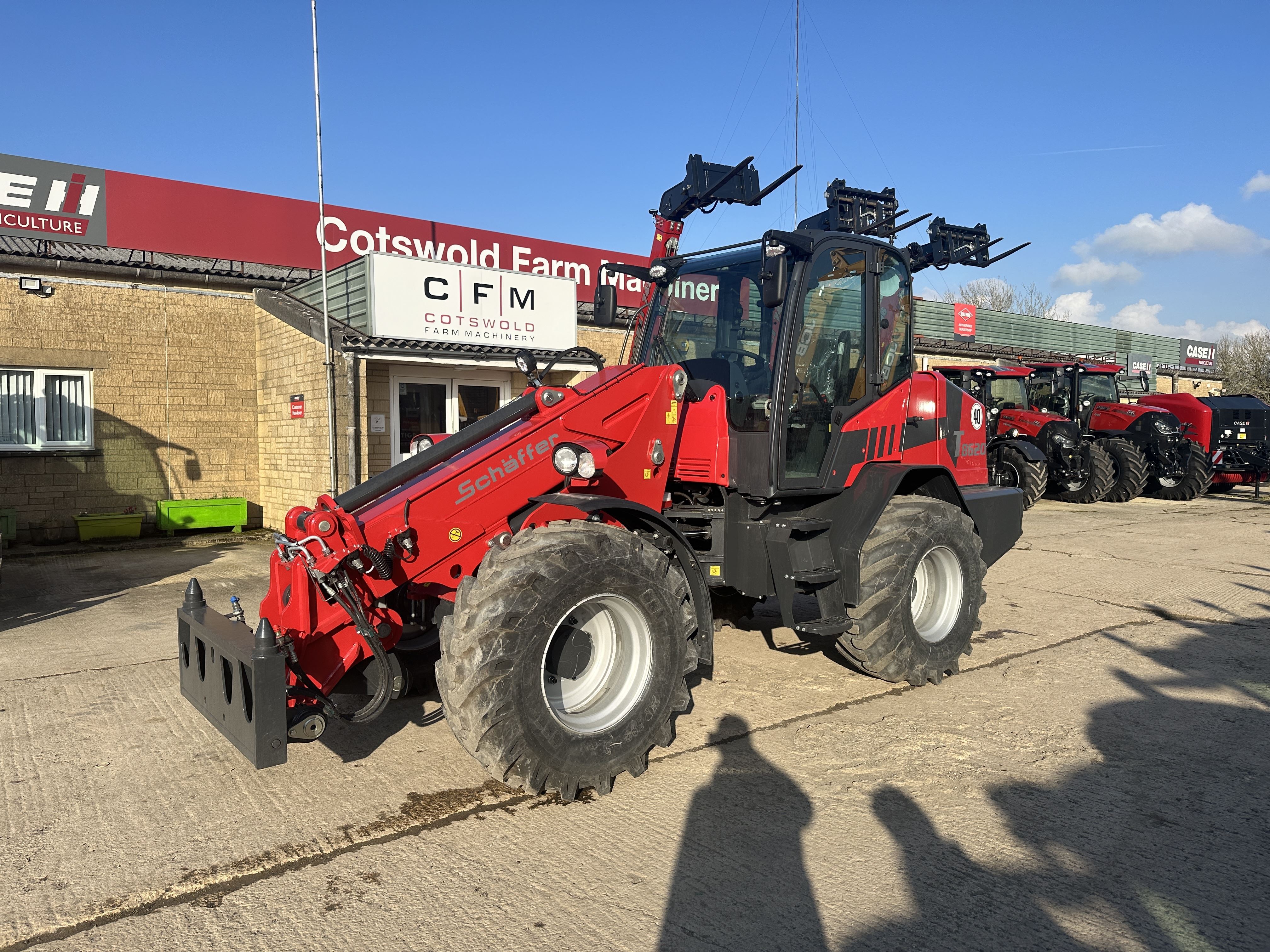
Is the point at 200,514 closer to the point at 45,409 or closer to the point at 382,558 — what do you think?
the point at 45,409

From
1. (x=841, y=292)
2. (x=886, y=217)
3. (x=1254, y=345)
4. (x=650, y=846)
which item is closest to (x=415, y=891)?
(x=650, y=846)

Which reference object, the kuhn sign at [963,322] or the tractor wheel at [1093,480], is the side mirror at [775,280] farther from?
the kuhn sign at [963,322]

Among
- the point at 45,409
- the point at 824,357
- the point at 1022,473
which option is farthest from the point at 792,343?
the point at 1022,473

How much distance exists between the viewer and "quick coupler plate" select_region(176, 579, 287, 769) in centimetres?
310

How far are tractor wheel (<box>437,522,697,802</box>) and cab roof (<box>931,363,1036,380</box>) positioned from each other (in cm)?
1274

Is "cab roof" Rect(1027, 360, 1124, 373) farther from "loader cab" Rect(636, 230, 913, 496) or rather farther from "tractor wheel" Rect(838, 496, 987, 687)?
"loader cab" Rect(636, 230, 913, 496)

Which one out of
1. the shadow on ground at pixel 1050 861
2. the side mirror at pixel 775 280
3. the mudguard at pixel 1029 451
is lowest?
the shadow on ground at pixel 1050 861

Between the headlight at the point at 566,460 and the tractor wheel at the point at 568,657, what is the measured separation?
0.93 ft

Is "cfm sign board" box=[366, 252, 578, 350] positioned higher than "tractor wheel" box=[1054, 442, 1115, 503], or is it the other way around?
"cfm sign board" box=[366, 252, 578, 350]

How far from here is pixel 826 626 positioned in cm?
A: 474

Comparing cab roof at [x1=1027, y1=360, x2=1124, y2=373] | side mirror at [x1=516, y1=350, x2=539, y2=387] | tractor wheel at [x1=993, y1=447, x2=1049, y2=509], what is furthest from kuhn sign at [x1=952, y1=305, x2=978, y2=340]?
side mirror at [x1=516, y1=350, x2=539, y2=387]

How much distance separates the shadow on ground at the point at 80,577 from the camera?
7.31 meters

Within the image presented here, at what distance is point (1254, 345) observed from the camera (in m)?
44.9

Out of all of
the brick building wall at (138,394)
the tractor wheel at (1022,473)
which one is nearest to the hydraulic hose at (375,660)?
the brick building wall at (138,394)
